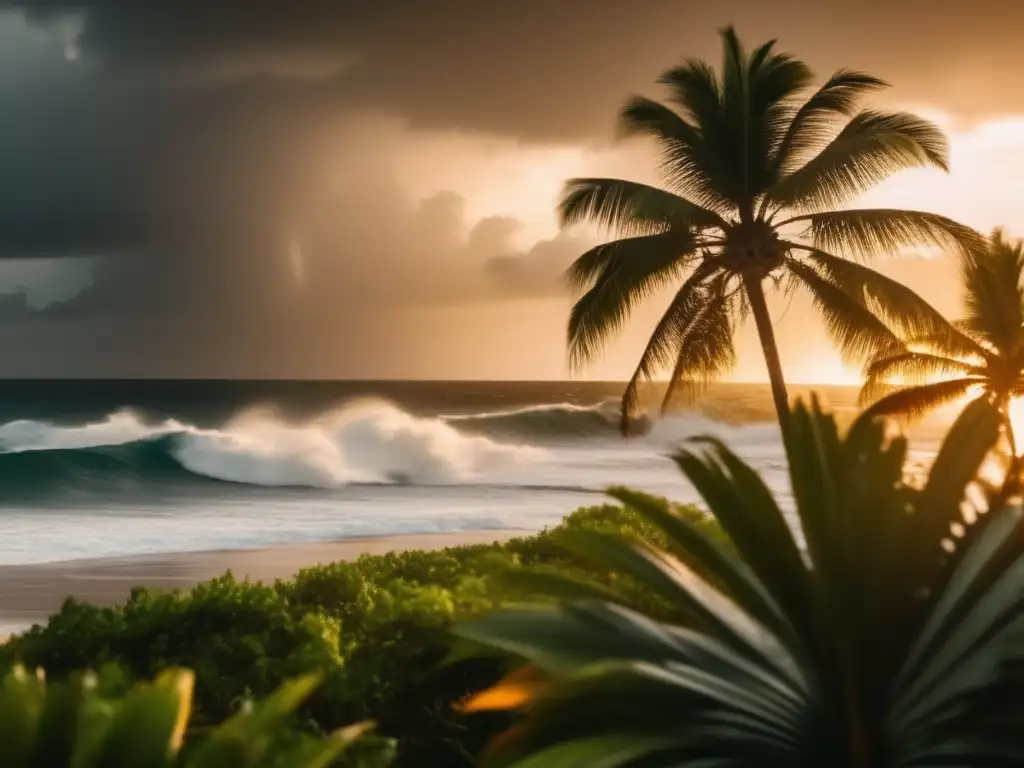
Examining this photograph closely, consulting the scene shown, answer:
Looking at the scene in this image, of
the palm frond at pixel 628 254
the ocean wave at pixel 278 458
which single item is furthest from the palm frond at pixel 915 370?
the ocean wave at pixel 278 458

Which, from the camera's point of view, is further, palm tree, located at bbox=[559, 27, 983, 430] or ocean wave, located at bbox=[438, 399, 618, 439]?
ocean wave, located at bbox=[438, 399, 618, 439]

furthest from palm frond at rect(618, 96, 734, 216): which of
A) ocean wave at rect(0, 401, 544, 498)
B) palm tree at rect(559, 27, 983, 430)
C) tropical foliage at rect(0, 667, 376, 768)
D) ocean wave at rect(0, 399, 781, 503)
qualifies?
ocean wave at rect(0, 401, 544, 498)

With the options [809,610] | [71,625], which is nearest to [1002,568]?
[809,610]

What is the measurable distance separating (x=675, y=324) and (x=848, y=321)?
2.09 m

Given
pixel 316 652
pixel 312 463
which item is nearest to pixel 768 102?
pixel 316 652

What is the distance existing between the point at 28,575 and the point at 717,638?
1780 cm

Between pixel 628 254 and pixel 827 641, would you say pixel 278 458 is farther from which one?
pixel 827 641

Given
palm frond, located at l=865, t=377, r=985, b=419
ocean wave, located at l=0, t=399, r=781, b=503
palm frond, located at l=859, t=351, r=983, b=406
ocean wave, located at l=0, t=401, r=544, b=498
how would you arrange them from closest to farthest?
1. palm frond, located at l=859, t=351, r=983, b=406
2. palm frond, located at l=865, t=377, r=985, b=419
3. ocean wave, located at l=0, t=401, r=544, b=498
4. ocean wave, located at l=0, t=399, r=781, b=503

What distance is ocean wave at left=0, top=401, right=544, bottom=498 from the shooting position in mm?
36469

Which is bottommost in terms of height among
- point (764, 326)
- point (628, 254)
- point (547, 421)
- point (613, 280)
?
point (547, 421)

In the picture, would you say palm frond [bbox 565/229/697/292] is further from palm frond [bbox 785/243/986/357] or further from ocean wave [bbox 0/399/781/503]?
ocean wave [bbox 0/399/781/503]

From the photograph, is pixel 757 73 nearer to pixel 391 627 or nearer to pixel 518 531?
pixel 391 627

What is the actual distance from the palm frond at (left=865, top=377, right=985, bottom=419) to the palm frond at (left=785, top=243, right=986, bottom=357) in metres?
5.48

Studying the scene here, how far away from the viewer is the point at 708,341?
12.5m
